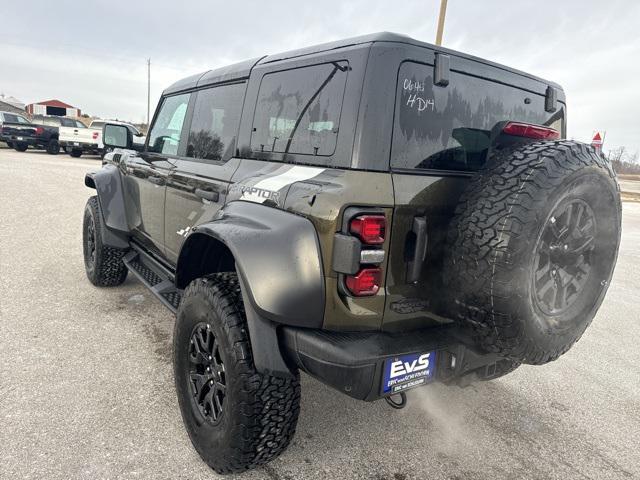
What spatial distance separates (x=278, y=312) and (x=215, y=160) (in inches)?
53.4

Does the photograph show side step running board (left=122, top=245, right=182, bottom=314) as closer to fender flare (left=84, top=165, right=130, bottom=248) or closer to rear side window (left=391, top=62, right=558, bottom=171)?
fender flare (left=84, top=165, right=130, bottom=248)

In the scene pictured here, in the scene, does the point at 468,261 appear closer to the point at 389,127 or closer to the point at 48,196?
the point at 389,127

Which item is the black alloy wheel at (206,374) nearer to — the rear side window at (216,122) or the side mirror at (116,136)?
the rear side window at (216,122)

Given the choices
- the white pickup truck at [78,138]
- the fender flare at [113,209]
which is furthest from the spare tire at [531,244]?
the white pickup truck at [78,138]

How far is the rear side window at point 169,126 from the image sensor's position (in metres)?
3.47

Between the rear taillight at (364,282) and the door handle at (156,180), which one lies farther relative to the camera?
the door handle at (156,180)

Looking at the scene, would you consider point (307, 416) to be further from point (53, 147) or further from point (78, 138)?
point (53, 147)

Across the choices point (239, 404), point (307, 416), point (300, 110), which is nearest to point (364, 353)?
point (239, 404)

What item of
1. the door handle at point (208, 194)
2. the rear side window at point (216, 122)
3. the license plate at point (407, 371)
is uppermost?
the rear side window at point (216, 122)

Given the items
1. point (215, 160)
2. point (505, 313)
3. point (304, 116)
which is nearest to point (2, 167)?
point (215, 160)

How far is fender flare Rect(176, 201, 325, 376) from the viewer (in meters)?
1.84

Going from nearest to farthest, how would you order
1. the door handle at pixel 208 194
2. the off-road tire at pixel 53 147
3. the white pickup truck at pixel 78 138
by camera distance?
1. the door handle at pixel 208 194
2. the white pickup truck at pixel 78 138
3. the off-road tire at pixel 53 147

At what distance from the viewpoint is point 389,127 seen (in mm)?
1938

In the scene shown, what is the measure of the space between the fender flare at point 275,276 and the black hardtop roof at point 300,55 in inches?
32.2
